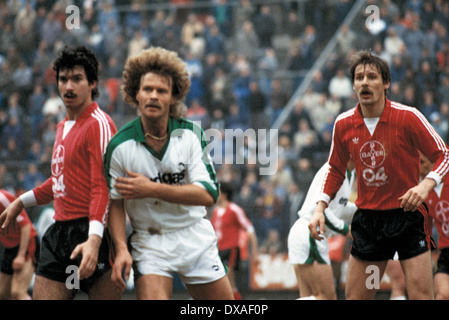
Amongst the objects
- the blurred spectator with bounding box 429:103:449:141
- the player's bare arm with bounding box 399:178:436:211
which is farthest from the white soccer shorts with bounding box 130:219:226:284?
the blurred spectator with bounding box 429:103:449:141

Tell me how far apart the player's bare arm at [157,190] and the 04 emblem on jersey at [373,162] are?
62.4 inches

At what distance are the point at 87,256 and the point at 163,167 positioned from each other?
81 cm

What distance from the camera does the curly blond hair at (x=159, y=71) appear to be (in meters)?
4.96

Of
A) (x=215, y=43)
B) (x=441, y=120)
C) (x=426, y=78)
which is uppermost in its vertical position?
(x=215, y=43)

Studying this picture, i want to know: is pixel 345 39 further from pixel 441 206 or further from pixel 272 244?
pixel 441 206

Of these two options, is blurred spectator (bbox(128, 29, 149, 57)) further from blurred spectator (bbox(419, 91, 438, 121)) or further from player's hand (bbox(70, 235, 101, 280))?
player's hand (bbox(70, 235, 101, 280))

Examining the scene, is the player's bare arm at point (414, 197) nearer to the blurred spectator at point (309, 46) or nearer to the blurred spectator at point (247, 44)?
the blurred spectator at point (309, 46)

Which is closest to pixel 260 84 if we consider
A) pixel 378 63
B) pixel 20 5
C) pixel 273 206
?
pixel 273 206

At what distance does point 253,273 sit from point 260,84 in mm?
5088

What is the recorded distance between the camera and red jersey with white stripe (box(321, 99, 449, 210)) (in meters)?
5.47

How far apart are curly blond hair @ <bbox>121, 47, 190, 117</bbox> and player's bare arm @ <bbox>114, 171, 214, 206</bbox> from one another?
2.20ft

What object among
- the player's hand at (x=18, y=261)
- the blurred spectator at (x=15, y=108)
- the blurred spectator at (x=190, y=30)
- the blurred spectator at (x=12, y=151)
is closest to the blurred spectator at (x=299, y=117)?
the blurred spectator at (x=190, y=30)

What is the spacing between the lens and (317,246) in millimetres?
7082

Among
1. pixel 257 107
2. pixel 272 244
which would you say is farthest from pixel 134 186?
pixel 257 107
